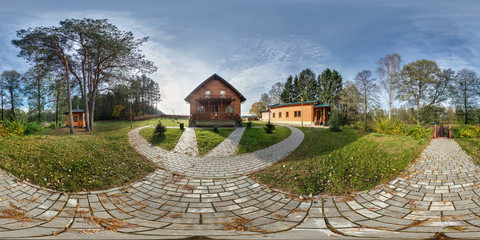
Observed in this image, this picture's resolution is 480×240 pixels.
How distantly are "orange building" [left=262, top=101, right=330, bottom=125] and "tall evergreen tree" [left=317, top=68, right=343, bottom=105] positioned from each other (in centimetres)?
1221

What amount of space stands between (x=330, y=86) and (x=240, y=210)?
41.2 m

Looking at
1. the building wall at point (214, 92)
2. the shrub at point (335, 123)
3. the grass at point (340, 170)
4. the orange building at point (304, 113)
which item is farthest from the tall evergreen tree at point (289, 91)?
the grass at point (340, 170)

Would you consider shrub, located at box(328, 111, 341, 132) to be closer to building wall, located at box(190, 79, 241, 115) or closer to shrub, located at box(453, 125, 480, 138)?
shrub, located at box(453, 125, 480, 138)

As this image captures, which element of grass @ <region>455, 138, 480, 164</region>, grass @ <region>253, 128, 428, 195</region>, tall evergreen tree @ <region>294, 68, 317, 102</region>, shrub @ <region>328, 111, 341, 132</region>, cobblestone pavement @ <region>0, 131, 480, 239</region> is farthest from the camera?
tall evergreen tree @ <region>294, 68, 317, 102</region>

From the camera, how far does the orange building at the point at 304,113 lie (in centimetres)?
2347

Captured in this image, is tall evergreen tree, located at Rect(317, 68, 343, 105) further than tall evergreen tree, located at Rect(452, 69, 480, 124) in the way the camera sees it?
Yes

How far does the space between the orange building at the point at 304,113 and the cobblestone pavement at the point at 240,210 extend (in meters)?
19.3

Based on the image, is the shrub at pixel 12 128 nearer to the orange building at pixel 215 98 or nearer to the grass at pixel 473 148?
the orange building at pixel 215 98

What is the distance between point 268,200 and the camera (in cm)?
365

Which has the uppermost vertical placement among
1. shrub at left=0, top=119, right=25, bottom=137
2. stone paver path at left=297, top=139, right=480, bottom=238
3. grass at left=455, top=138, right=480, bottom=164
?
shrub at left=0, top=119, right=25, bottom=137

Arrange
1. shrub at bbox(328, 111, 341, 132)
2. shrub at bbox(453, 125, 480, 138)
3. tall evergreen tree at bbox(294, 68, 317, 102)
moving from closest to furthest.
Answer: shrub at bbox(453, 125, 480, 138) < shrub at bbox(328, 111, 341, 132) < tall evergreen tree at bbox(294, 68, 317, 102)

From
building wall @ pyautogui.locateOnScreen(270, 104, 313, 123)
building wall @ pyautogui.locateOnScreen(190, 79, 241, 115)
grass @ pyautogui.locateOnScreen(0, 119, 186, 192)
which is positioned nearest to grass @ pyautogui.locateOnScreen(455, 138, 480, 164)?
grass @ pyautogui.locateOnScreen(0, 119, 186, 192)

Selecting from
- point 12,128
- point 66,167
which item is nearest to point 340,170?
point 66,167

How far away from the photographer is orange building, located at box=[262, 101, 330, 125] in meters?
23.5
